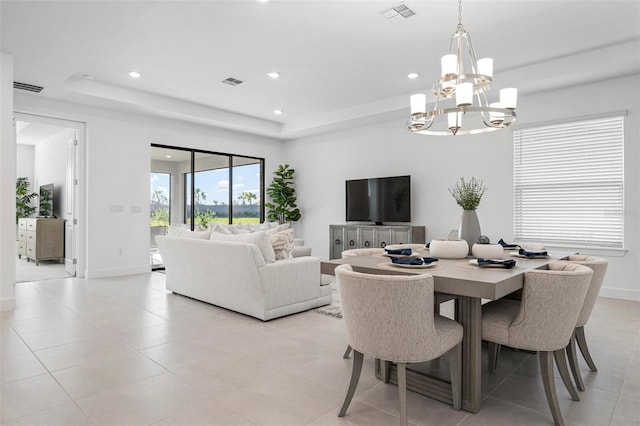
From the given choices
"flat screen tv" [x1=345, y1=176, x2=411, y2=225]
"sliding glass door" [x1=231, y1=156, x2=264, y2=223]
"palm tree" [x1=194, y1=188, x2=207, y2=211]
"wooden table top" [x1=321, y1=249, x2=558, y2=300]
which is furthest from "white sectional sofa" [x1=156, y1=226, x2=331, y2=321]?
"sliding glass door" [x1=231, y1=156, x2=264, y2=223]

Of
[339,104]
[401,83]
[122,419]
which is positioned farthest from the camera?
[339,104]

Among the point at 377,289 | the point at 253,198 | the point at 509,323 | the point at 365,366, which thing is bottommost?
the point at 365,366

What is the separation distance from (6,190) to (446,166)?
5.99m

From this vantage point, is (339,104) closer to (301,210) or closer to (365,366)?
(301,210)

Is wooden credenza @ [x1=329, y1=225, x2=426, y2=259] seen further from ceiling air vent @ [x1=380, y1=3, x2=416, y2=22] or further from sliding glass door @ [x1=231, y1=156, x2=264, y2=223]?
ceiling air vent @ [x1=380, y1=3, x2=416, y2=22]

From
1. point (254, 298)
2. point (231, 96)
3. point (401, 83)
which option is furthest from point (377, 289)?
point (231, 96)

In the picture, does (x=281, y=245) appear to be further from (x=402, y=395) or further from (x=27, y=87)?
(x=27, y=87)

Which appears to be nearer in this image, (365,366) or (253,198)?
(365,366)

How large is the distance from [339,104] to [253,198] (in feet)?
10.3

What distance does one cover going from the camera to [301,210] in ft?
28.8

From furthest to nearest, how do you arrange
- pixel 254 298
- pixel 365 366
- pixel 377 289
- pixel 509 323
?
pixel 254 298 → pixel 365 366 → pixel 509 323 → pixel 377 289

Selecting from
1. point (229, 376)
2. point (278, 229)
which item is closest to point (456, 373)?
point (229, 376)

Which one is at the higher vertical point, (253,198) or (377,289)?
(253,198)

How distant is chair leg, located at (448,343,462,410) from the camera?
81.6 inches
